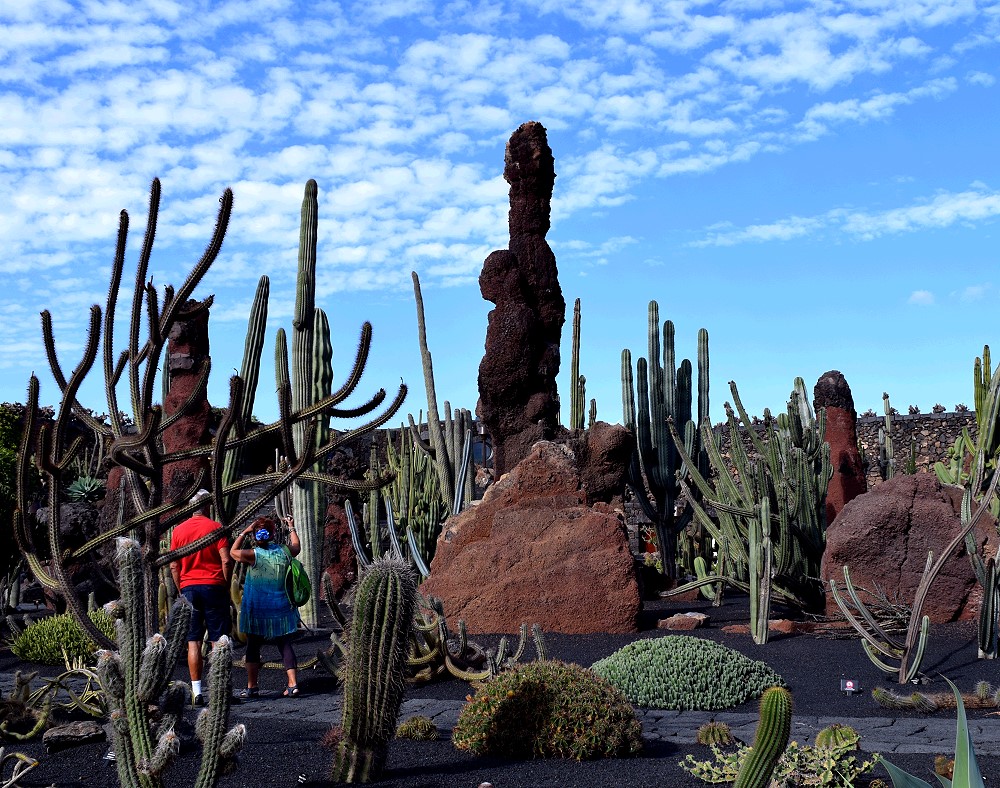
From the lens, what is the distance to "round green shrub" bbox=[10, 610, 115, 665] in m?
9.67

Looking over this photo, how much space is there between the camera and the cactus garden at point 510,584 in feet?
16.3

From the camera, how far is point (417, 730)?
595 cm

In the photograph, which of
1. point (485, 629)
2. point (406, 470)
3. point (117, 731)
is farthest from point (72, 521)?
point (117, 731)

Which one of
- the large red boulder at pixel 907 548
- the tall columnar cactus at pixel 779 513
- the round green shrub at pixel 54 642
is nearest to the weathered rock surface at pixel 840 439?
the tall columnar cactus at pixel 779 513

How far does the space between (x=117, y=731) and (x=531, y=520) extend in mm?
6942

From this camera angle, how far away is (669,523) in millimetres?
14891

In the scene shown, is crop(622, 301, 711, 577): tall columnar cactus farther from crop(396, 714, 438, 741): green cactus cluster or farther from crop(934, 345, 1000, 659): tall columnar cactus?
crop(396, 714, 438, 741): green cactus cluster

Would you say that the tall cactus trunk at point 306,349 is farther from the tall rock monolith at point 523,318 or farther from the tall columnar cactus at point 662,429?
the tall columnar cactus at point 662,429

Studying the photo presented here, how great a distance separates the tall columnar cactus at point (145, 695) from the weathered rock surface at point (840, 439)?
559 inches

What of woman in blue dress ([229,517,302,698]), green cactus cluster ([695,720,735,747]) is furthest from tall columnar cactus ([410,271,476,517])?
→ green cactus cluster ([695,720,735,747])

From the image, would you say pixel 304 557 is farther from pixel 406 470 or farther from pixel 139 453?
pixel 139 453

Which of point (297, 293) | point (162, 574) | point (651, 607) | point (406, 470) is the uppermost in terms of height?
point (297, 293)

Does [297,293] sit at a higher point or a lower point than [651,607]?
higher

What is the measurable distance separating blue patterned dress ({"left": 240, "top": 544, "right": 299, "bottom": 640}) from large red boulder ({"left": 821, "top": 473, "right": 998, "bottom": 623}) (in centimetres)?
567
